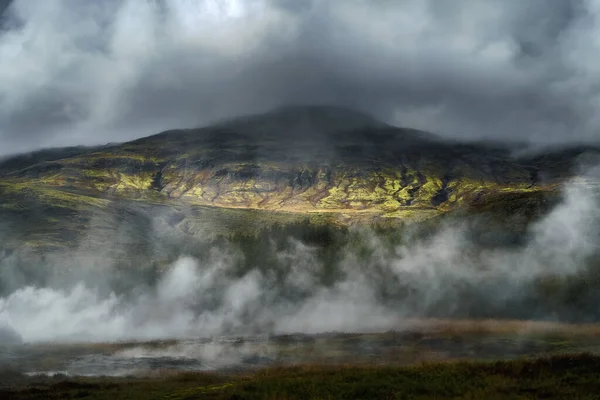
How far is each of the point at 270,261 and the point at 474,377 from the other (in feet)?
322

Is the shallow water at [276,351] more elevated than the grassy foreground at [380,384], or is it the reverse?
the grassy foreground at [380,384]

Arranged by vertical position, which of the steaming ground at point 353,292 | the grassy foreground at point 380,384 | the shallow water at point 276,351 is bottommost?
the shallow water at point 276,351

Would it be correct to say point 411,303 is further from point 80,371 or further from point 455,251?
point 80,371

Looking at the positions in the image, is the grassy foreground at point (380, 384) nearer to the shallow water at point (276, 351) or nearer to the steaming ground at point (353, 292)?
the shallow water at point (276, 351)

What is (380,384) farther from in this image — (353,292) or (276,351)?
(353,292)

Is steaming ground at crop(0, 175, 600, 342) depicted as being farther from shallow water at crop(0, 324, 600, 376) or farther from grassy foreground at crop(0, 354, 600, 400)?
grassy foreground at crop(0, 354, 600, 400)

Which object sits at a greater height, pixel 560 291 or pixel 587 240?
pixel 587 240

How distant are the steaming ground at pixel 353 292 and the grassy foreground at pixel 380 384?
38.4 metres

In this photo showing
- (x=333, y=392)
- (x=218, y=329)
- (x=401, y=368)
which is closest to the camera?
(x=333, y=392)

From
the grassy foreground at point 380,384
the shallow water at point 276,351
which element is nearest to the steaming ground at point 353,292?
the shallow water at point 276,351

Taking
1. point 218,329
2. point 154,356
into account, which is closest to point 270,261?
point 218,329

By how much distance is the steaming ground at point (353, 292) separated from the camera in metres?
92.7

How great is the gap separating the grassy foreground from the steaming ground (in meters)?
38.4

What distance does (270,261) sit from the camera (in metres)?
139
